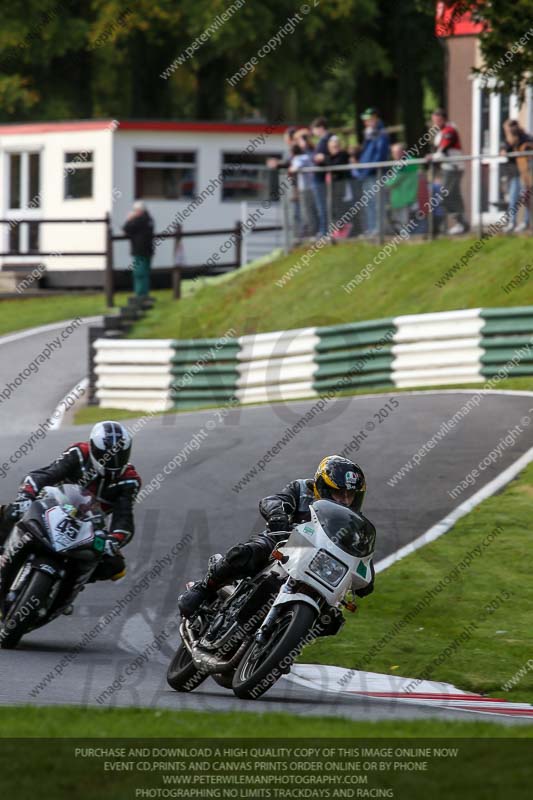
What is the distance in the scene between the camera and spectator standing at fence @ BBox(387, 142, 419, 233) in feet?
72.3

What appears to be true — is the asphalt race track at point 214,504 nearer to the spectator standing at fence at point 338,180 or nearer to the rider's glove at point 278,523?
the rider's glove at point 278,523

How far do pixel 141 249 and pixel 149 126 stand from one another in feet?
24.7

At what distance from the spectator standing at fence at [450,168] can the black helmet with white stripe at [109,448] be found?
37.8ft

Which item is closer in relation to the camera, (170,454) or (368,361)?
(170,454)

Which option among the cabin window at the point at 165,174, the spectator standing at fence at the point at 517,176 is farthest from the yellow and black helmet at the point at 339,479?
the cabin window at the point at 165,174

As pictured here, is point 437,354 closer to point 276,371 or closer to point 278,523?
point 276,371

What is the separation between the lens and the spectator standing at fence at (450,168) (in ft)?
70.7

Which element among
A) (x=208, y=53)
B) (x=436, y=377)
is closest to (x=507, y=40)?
(x=436, y=377)

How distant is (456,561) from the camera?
1252 cm

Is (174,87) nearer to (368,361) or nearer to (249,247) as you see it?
(249,247)
